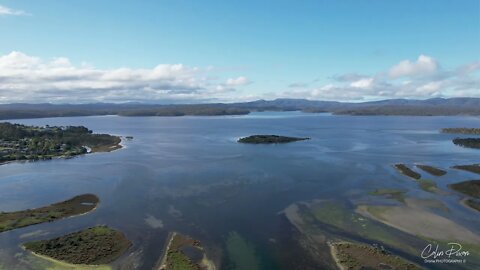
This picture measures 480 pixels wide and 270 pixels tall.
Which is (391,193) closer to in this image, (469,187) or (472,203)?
(472,203)

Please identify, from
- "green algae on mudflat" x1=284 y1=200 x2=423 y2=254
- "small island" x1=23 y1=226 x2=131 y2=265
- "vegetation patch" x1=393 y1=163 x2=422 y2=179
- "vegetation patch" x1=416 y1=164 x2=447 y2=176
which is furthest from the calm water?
"vegetation patch" x1=416 y1=164 x2=447 y2=176

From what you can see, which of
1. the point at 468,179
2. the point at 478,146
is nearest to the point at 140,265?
the point at 468,179

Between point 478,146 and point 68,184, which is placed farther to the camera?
point 478,146

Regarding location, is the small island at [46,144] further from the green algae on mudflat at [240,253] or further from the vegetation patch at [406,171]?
the vegetation patch at [406,171]

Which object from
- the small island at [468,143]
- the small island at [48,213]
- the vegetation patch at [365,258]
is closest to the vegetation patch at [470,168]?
the small island at [468,143]

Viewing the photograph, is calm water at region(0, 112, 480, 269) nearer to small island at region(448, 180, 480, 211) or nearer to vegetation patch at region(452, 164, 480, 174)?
small island at region(448, 180, 480, 211)

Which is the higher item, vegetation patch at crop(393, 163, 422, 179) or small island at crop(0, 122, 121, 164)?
small island at crop(0, 122, 121, 164)

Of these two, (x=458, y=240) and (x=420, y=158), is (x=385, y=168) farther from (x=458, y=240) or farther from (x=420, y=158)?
(x=458, y=240)
